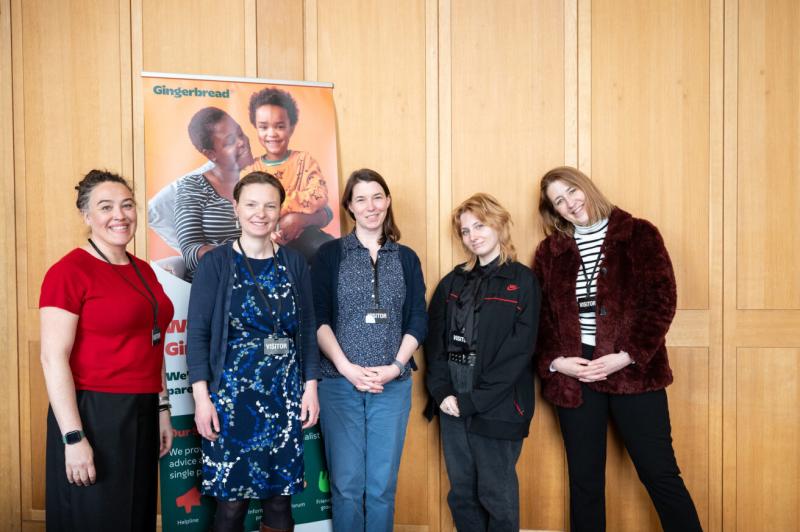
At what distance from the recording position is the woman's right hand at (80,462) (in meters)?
1.51

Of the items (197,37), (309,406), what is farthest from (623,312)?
(197,37)

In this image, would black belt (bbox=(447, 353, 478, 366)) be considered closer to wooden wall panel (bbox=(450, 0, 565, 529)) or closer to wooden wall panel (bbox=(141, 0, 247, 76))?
wooden wall panel (bbox=(450, 0, 565, 529))

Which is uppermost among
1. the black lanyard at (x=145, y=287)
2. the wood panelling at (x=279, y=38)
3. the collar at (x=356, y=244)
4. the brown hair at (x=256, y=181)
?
the wood panelling at (x=279, y=38)

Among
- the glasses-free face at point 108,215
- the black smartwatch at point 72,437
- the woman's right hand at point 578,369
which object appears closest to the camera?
the black smartwatch at point 72,437

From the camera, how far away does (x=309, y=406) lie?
192 centimetres

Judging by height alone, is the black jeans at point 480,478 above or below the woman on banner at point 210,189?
below

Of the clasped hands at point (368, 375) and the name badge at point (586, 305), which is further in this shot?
the name badge at point (586, 305)

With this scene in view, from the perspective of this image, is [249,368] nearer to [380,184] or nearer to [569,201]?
[380,184]

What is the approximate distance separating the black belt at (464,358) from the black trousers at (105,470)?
3.97 feet

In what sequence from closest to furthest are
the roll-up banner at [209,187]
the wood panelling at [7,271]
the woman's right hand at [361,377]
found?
the woman's right hand at [361,377] → the roll-up banner at [209,187] → the wood panelling at [7,271]

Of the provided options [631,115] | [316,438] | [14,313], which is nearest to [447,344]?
[316,438]

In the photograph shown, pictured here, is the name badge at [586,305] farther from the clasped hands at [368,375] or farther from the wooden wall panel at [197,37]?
the wooden wall panel at [197,37]

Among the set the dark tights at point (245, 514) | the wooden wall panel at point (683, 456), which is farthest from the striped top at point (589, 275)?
the dark tights at point (245, 514)

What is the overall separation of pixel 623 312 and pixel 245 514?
1727mm
